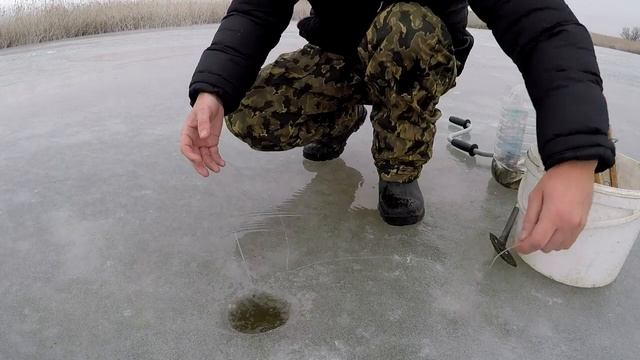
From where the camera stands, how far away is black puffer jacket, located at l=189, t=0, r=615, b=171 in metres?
0.91

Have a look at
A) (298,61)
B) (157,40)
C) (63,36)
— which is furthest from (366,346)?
(63,36)

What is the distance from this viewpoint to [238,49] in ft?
4.44

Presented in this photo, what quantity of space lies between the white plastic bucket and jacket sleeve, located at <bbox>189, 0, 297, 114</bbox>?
2.58 feet

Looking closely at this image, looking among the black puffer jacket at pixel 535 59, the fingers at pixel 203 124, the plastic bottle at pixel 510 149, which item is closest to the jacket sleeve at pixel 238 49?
the black puffer jacket at pixel 535 59

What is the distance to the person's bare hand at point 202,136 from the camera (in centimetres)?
113

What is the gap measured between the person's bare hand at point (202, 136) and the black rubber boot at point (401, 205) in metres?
0.57

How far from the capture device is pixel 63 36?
4.35m

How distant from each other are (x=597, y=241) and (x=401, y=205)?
0.52 meters

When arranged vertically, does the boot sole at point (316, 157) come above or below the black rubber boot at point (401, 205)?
below

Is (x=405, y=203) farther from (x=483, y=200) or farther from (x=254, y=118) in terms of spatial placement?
(x=254, y=118)

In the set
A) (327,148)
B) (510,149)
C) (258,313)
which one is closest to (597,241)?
(510,149)

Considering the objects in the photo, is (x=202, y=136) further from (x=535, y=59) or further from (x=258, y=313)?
(x=535, y=59)

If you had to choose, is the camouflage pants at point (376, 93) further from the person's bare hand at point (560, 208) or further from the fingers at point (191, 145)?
the person's bare hand at point (560, 208)

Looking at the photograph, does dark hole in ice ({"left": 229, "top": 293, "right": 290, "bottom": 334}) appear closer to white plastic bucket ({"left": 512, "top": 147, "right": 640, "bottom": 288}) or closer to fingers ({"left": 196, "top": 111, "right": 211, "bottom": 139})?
fingers ({"left": 196, "top": 111, "right": 211, "bottom": 139})
